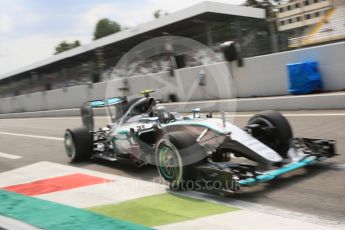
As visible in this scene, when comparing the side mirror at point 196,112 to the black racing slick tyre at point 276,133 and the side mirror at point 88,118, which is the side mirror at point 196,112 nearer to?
the black racing slick tyre at point 276,133

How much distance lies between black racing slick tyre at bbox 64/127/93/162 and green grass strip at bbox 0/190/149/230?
2363 millimetres

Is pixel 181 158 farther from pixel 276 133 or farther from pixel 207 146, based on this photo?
pixel 276 133

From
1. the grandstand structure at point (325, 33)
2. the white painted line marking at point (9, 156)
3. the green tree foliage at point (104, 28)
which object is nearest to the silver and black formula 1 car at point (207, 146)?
the white painted line marking at point (9, 156)

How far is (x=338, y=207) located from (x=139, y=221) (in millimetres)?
2070

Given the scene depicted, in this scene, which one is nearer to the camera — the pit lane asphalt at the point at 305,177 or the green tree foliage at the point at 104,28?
the pit lane asphalt at the point at 305,177

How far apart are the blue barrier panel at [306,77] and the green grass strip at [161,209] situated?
884 centimetres

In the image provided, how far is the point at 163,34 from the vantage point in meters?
24.7

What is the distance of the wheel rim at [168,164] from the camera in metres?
5.79

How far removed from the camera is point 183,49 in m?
5.92

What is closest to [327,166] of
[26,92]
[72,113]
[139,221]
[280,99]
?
[139,221]

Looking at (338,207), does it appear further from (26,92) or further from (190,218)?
(26,92)

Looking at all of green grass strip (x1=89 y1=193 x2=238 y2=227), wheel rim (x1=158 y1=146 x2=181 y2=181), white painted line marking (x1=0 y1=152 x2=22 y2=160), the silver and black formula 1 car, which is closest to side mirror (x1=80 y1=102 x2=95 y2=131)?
the silver and black formula 1 car

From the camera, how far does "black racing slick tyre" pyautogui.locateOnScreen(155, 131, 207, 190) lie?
18.6ft

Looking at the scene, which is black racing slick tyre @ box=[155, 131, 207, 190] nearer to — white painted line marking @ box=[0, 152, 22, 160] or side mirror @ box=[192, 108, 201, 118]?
side mirror @ box=[192, 108, 201, 118]
